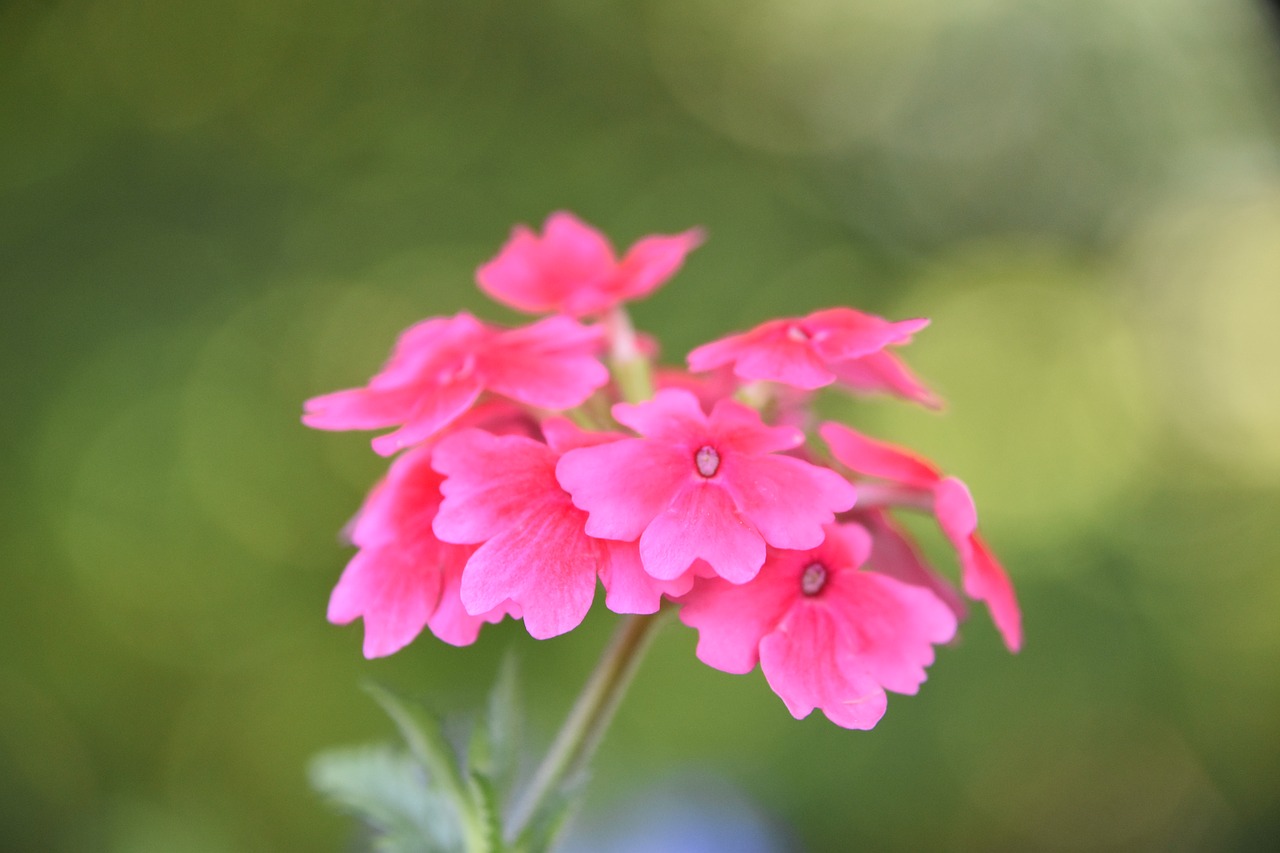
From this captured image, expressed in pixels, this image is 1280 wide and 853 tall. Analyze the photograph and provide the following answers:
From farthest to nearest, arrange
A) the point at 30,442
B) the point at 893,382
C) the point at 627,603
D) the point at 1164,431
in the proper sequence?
1. the point at 1164,431
2. the point at 30,442
3. the point at 893,382
4. the point at 627,603

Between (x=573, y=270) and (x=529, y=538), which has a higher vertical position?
(x=573, y=270)

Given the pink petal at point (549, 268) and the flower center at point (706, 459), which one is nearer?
the flower center at point (706, 459)

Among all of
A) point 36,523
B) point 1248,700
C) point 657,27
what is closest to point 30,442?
point 36,523

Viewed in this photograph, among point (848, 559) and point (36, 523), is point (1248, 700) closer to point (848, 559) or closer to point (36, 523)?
point (848, 559)

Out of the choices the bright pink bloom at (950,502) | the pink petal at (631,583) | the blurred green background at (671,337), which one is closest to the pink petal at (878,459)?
the bright pink bloom at (950,502)

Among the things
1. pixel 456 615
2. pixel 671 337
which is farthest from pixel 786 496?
pixel 671 337

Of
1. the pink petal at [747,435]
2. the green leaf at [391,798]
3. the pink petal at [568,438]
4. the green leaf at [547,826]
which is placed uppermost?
the pink petal at [747,435]

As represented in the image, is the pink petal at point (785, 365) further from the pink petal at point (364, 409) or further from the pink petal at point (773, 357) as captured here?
the pink petal at point (364, 409)

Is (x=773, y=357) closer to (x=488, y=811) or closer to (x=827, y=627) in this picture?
(x=827, y=627)
